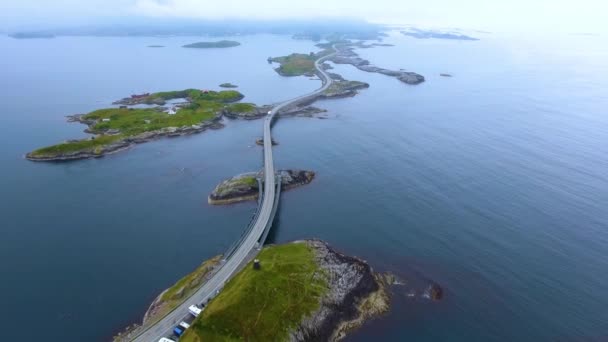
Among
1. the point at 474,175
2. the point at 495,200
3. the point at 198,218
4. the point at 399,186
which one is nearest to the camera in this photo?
the point at 198,218

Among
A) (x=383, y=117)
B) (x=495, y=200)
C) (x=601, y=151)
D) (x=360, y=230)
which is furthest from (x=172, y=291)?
(x=601, y=151)

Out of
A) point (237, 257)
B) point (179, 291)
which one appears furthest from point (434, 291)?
point (179, 291)

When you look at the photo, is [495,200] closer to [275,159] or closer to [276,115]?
[275,159]

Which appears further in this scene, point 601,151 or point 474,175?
point 601,151

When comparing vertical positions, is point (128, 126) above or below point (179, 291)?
above

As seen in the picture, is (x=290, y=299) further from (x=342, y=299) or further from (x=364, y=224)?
(x=364, y=224)

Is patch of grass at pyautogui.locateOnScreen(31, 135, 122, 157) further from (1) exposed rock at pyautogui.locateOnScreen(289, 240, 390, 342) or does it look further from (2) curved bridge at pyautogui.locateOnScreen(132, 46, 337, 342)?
(1) exposed rock at pyautogui.locateOnScreen(289, 240, 390, 342)

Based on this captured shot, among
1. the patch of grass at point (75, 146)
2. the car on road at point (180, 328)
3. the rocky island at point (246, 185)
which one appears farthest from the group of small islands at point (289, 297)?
the patch of grass at point (75, 146)
